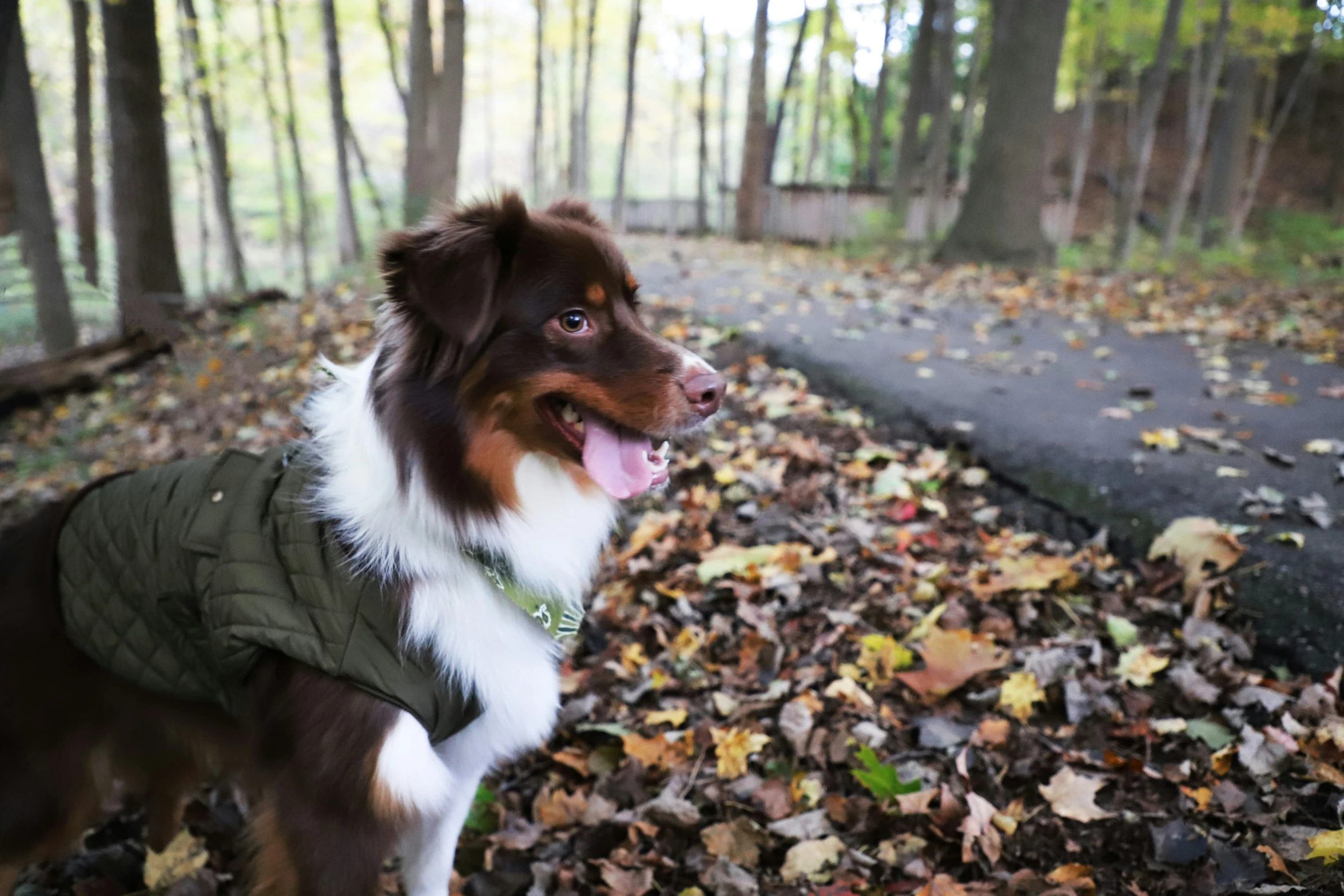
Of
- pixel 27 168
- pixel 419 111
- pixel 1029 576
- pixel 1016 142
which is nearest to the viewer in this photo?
pixel 1029 576

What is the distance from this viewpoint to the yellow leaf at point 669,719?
3.52 m

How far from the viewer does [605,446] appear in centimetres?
241

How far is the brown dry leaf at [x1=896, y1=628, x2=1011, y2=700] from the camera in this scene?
335 centimetres

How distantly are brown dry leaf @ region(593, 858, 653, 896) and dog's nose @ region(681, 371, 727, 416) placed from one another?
1.63 meters

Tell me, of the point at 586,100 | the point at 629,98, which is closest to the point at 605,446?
the point at 629,98

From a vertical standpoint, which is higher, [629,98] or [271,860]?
[629,98]

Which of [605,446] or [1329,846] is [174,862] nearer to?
[605,446]

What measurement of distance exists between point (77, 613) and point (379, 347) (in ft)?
3.81

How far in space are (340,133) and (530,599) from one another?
16447mm

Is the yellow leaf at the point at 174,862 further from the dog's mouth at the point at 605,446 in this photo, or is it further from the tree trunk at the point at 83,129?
the tree trunk at the point at 83,129

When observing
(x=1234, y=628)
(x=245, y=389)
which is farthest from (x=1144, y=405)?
(x=245, y=389)

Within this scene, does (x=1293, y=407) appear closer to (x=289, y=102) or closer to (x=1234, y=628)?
(x=1234, y=628)

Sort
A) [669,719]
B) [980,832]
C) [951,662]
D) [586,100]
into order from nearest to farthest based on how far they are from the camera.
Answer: [980,832] < [951,662] < [669,719] < [586,100]

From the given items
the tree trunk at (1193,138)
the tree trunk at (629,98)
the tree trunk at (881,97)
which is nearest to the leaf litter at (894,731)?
the tree trunk at (1193,138)
